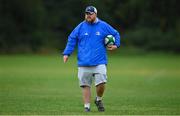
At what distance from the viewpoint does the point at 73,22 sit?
8081cm

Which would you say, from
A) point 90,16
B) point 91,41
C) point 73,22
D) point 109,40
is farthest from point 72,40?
point 73,22

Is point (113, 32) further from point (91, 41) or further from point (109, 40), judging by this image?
point (91, 41)

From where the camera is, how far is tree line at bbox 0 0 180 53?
71.6m

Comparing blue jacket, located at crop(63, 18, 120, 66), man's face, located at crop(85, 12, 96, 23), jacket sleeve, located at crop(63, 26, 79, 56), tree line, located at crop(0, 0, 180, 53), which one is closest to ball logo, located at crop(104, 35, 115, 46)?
blue jacket, located at crop(63, 18, 120, 66)

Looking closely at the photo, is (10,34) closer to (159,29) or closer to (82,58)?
(159,29)

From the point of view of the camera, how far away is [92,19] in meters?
15.0

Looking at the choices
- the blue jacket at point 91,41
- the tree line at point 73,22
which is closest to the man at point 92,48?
the blue jacket at point 91,41

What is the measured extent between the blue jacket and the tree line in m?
49.3

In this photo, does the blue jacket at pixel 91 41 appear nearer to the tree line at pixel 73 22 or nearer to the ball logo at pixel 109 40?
the ball logo at pixel 109 40

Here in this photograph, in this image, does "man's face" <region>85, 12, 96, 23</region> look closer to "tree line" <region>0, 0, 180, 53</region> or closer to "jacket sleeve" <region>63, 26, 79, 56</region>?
"jacket sleeve" <region>63, 26, 79, 56</region>

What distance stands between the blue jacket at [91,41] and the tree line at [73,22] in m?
49.3

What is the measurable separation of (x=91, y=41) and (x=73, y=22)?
65878 millimetres

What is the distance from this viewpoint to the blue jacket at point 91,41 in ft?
49.4

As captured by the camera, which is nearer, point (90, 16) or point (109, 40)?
point (90, 16)
